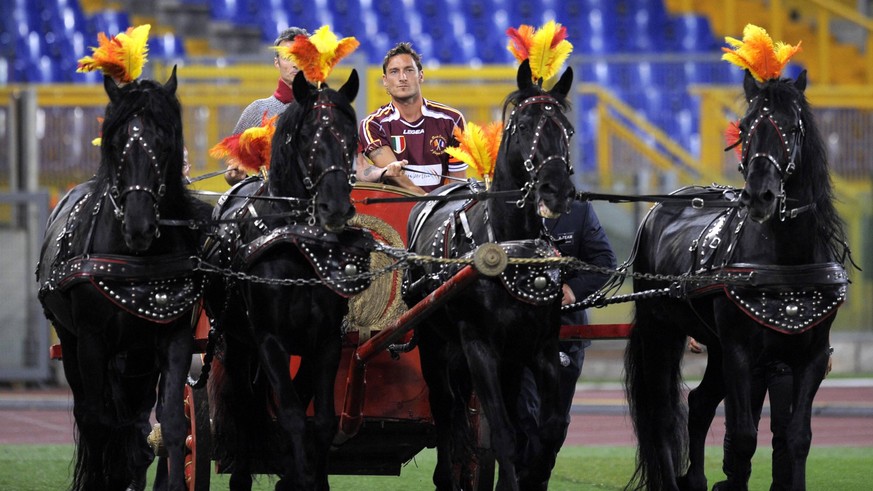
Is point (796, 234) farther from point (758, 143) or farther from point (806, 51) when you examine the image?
point (806, 51)

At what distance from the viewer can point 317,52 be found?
6414 millimetres

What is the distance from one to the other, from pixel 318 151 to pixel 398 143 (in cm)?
152

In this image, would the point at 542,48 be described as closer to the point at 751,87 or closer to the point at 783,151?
the point at 751,87

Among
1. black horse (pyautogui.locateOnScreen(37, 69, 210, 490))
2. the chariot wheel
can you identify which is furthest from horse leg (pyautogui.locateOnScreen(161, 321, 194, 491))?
the chariot wheel

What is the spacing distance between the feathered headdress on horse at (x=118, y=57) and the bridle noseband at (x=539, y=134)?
63.3 inches

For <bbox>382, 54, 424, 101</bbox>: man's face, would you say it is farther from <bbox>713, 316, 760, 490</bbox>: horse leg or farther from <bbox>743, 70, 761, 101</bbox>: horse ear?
<bbox>713, 316, 760, 490</bbox>: horse leg

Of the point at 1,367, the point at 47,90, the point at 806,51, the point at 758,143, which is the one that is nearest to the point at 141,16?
the point at 47,90

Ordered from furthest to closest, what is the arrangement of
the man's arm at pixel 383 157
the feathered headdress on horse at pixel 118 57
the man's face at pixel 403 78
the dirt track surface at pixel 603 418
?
1. the dirt track surface at pixel 603 418
2. the man's face at pixel 403 78
3. the man's arm at pixel 383 157
4. the feathered headdress on horse at pixel 118 57

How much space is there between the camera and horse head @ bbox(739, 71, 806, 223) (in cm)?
598

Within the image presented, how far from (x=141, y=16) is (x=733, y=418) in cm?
1605

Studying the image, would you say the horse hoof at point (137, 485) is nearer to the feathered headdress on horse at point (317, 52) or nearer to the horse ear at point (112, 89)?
the horse ear at point (112, 89)

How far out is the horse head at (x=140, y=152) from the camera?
5.96 metres

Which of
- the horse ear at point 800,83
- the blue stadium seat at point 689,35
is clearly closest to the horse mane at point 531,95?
the horse ear at point 800,83

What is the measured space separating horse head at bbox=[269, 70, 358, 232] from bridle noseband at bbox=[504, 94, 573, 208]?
718 mm
